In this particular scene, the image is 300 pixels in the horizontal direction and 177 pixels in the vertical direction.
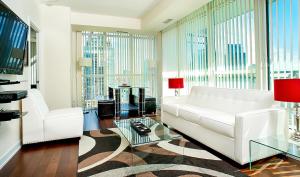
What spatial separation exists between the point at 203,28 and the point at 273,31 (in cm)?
182

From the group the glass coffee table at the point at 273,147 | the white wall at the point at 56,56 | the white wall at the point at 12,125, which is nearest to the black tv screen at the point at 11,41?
the white wall at the point at 12,125

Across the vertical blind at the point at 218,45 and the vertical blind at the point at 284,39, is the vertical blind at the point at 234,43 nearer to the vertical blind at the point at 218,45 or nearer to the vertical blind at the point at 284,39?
the vertical blind at the point at 218,45

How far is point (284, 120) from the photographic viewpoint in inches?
94.0

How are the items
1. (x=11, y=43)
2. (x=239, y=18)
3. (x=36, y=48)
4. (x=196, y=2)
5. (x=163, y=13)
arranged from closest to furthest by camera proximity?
1. (x=11, y=43)
2. (x=239, y=18)
3. (x=196, y=2)
4. (x=36, y=48)
5. (x=163, y=13)

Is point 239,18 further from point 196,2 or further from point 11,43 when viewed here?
point 11,43

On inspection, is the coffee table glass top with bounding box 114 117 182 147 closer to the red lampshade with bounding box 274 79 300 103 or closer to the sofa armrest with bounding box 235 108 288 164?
the sofa armrest with bounding box 235 108 288 164

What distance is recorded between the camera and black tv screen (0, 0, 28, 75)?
211 centimetres

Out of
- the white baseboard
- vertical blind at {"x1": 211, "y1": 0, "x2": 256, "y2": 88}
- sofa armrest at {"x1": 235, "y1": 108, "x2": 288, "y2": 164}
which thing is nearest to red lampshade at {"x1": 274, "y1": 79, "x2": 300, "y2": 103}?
sofa armrest at {"x1": 235, "y1": 108, "x2": 288, "y2": 164}

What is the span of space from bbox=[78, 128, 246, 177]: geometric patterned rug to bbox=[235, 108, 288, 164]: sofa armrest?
25 centimetres

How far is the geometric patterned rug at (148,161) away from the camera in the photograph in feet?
6.97

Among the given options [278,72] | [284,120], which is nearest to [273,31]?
[278,72]

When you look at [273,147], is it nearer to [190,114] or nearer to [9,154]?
[190,114]

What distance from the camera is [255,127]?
224cm

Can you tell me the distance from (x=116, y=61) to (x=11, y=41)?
4.76 meters
